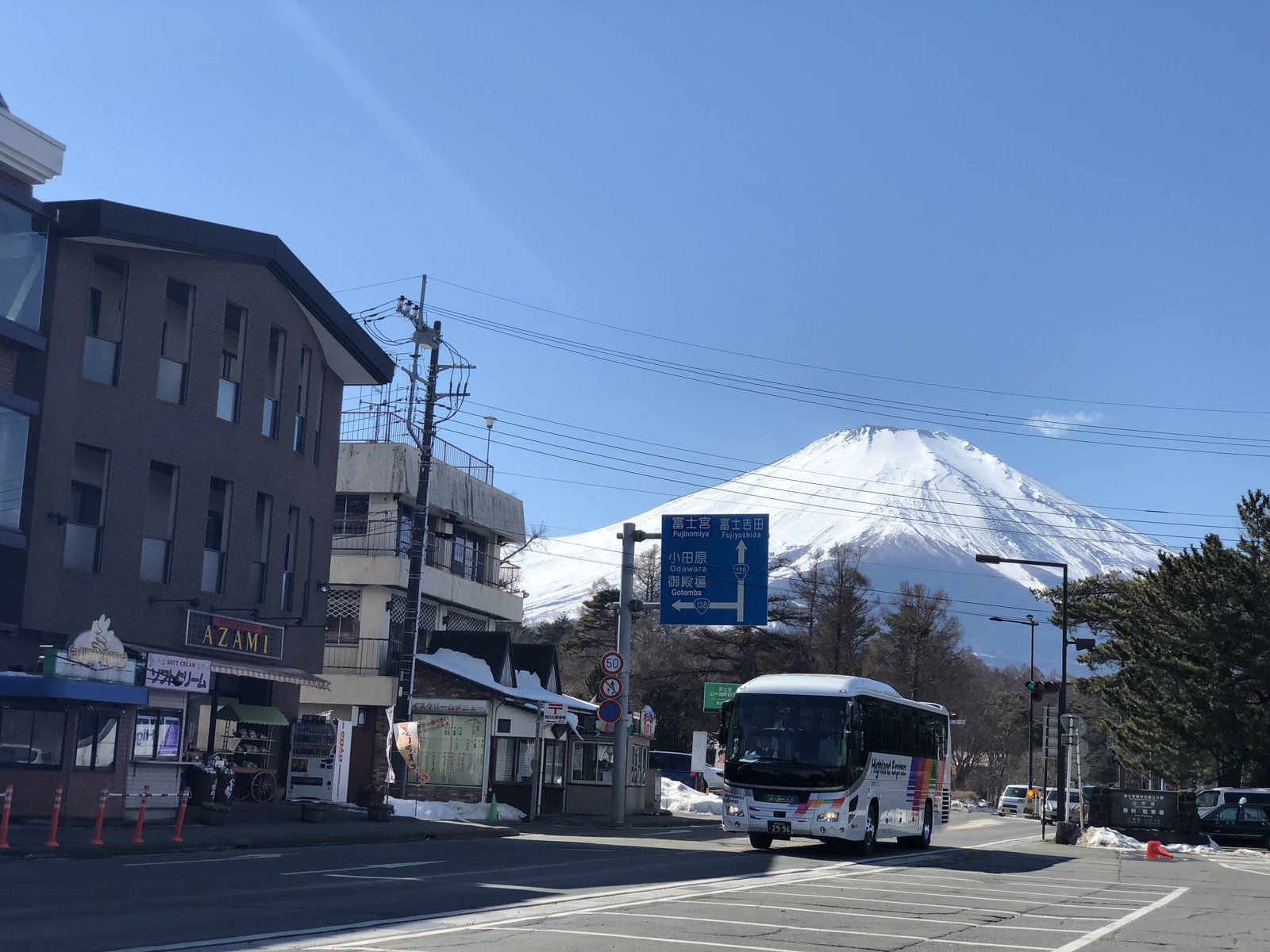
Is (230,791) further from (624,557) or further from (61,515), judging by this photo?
(624,557)

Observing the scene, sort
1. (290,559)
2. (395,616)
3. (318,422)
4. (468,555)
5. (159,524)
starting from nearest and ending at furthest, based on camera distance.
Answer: (159,524) → (290,559) → (318,422) → (395,616) → (468,555)

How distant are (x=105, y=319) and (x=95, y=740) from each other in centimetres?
835

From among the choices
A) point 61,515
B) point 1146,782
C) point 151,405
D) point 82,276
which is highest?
point 82,276

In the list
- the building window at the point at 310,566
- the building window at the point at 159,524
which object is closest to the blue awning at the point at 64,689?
the building window at the point at 159,524

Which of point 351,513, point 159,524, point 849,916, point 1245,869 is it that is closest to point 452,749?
point 351,513

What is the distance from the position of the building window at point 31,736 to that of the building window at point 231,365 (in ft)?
27.1

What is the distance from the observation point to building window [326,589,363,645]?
4122 centimetres

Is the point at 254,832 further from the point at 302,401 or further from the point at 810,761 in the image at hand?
the point at 302,401

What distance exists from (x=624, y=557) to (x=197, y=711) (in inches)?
512

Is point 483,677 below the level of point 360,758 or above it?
above

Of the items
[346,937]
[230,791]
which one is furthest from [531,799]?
[346,937]

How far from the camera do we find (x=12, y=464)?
2416 centimetres

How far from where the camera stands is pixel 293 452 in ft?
109

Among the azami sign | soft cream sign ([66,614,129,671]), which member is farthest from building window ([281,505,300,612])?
soft cream sign ([66,614,129,671])
